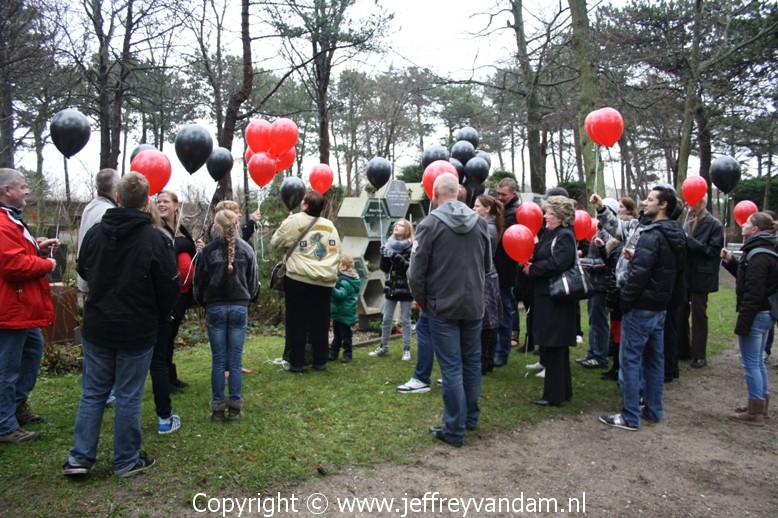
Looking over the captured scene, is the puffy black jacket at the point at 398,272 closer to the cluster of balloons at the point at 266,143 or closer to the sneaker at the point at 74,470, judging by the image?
the cluster of balloons at the point at 266,143

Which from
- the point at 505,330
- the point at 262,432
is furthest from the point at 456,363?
the point at 505,330

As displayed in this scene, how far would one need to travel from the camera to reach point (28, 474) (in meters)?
3.22

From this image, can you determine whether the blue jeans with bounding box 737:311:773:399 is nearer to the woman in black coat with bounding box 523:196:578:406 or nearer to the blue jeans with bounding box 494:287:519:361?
the woman in black coat with bounding box 523:196:578:406

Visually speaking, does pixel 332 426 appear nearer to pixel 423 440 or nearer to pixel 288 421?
pixel 288 421

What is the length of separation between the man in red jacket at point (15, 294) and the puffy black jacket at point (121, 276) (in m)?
0.74

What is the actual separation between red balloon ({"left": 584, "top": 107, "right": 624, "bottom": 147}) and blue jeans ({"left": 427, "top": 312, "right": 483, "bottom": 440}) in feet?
10.1

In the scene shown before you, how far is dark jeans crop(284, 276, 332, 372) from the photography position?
5.39 metres

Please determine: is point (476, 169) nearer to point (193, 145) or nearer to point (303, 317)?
point (303, 317)

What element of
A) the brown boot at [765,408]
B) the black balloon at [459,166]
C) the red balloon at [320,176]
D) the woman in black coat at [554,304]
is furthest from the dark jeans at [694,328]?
the red balloon at [320,176]

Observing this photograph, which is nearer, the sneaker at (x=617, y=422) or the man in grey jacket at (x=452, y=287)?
the man in grey jacket at (x=452, y=287)

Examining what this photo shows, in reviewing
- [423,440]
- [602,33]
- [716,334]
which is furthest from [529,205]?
[602,33]

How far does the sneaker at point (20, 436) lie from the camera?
3.64m

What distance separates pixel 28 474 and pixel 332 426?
1.93 m

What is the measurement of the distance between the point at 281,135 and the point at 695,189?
14.9 feet
